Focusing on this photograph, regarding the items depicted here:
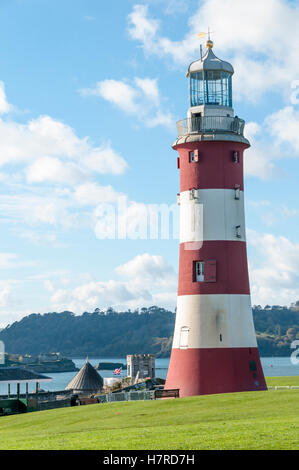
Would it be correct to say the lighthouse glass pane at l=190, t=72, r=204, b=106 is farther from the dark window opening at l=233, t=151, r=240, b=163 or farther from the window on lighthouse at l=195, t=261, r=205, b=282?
the window on lighthouse at l=195, t=261, r=205, b=282

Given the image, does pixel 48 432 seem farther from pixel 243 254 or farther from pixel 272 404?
pixel 243 254

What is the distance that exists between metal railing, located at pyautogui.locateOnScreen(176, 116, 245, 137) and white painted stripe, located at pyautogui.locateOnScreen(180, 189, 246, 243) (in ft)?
11.3

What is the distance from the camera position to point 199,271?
36312mm

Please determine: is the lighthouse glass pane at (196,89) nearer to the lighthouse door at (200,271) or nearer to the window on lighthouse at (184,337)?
the lighthouse door at (200,271)

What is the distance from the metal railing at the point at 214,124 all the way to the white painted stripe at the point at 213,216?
11.3 ft

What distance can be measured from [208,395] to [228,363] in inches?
94.2

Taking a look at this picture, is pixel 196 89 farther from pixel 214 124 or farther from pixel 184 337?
pixel 184 337

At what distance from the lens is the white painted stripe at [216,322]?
35312mm

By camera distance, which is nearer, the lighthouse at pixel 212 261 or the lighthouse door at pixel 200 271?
the lighthouse at pixel 212 261

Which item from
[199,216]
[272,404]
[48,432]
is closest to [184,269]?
[199,216]

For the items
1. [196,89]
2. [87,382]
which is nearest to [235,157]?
[196,89]

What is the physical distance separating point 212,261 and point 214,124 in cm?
748

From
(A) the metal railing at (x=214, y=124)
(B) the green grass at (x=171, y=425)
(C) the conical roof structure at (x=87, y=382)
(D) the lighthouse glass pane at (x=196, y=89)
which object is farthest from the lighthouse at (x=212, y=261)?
(C) the conical roof structure at (x=87, y=382)

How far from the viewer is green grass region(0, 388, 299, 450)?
18.4m
